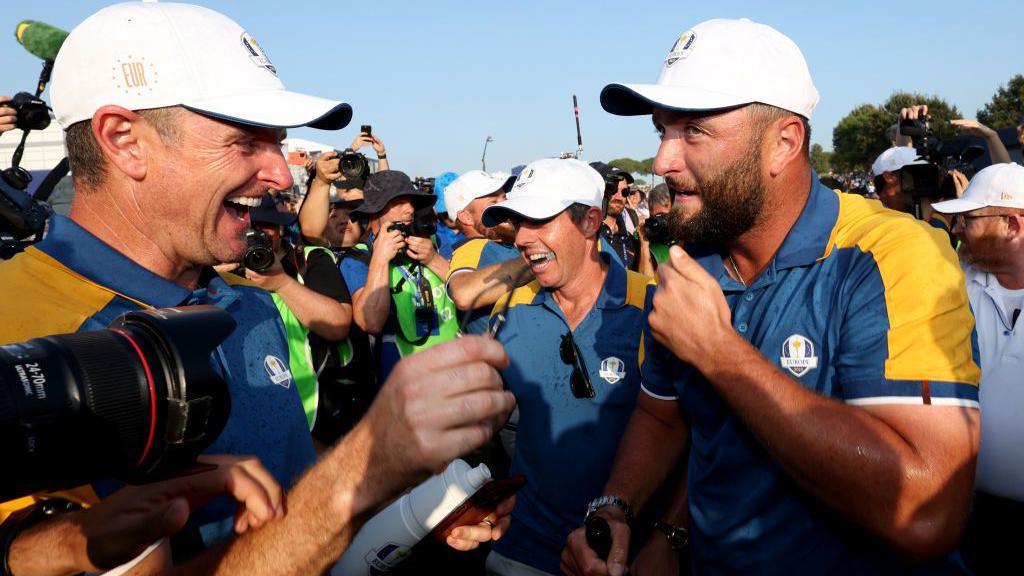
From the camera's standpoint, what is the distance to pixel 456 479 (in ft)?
6.41

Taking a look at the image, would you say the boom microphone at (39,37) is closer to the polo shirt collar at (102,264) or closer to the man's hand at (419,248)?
the polo shirt collar at (102,264)

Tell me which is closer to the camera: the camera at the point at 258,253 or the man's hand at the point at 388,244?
the camera at the point at 258,253

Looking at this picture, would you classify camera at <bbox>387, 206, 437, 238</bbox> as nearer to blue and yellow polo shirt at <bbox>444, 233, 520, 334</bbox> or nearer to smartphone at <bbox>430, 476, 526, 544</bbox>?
blue and yellow polo shirt at <bbox>444, 233, 520, 334</bbox>

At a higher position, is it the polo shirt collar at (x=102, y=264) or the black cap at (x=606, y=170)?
the polo shirt collar at (x=102, y=264)

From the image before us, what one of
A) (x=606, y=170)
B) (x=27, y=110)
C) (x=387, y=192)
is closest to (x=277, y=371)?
(x=27, y=110)

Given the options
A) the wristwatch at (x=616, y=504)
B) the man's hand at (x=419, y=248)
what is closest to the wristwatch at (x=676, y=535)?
the wristwatch at (x=616, y=504)

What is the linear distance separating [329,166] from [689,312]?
158 inches

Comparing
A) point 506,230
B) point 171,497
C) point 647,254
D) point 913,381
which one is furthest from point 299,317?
point 647,254

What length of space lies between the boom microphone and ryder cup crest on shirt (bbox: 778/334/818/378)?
267 centimetres

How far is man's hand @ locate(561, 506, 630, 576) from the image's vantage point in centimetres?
253

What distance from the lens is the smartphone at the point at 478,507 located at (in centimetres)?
202

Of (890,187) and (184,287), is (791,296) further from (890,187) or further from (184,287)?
(890,187)

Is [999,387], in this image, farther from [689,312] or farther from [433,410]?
[433,410]

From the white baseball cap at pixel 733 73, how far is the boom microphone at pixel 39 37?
2069 millimetres
